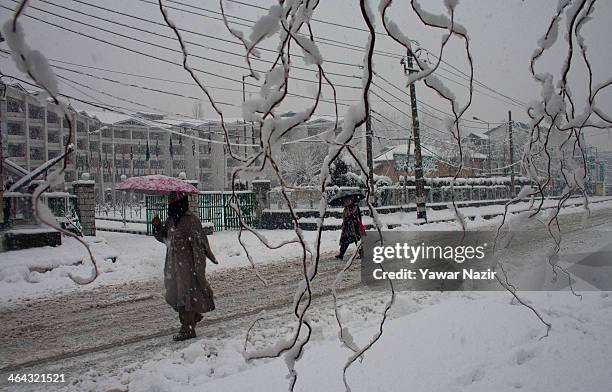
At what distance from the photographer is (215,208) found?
1941 centimetres

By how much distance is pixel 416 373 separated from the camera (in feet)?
11.3

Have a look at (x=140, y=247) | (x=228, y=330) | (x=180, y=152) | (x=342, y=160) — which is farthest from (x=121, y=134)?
(x=228, y=330)

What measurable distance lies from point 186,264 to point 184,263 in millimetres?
29

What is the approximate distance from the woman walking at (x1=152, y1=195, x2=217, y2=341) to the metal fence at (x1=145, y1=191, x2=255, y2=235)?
1220 cm

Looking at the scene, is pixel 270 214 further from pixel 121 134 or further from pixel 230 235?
pixel 121 134

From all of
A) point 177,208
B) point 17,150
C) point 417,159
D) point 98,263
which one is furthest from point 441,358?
point 17,150

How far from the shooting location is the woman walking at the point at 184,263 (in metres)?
5.80

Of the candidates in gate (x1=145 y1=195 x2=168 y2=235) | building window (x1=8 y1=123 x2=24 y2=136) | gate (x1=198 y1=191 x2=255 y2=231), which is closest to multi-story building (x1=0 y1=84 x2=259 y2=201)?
building window (x1=8 y1=123 x2=24 y2=136)

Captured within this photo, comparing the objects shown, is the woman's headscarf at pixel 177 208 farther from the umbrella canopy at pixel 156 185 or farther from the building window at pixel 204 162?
the building window at pixel 204 162

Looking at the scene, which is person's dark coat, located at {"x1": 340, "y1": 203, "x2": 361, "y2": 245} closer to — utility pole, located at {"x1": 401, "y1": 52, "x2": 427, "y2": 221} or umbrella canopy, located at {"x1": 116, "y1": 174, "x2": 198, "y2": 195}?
umbrella canopy, located at {"x1": 116, "y1": 174, "x2": 198, "y2": 195}

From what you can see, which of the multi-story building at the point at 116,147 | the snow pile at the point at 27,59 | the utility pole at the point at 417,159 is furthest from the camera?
the multi-story building at the point at 116,147

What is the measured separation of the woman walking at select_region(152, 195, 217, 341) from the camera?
228 inches

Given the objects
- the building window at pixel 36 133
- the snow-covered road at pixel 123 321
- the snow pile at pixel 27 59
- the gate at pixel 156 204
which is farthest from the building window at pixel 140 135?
the snow pile at pixel 27 59

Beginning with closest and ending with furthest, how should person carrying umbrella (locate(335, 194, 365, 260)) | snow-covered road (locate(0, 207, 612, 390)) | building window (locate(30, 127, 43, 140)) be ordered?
snow-covered road (locate(0, 207, 612, 390)) → person carrying umbrella (locate(335, 194, 365, 260)) → building window (locate(30, 127, 43, 140))
